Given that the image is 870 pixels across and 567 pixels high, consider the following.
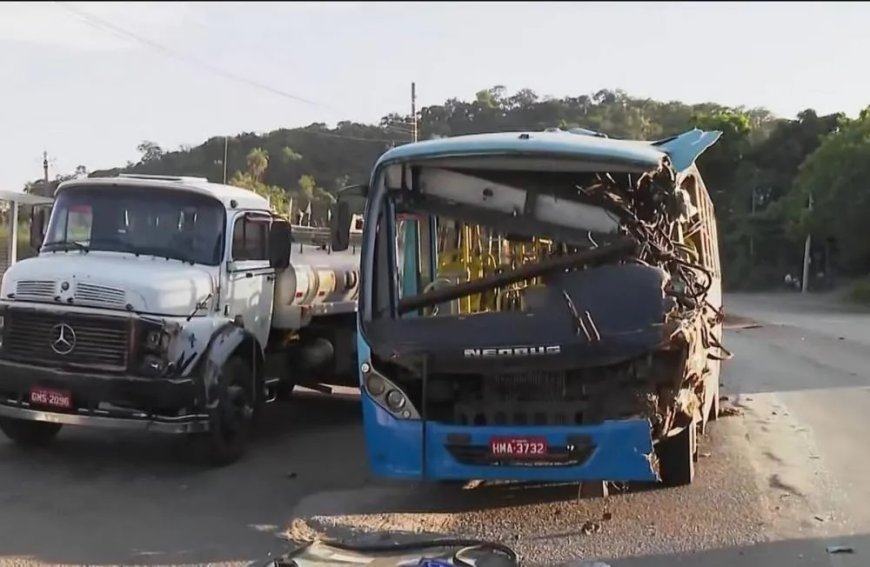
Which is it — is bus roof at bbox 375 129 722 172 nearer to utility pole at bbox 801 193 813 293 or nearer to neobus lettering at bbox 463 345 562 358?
neobus lettering at bbox 463 345 562 358

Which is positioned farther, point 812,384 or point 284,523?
point 812,384

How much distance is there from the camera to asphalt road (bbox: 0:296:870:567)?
6508mm

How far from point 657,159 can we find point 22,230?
901 inches

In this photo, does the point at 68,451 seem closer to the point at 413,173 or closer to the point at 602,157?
the point at 413,173

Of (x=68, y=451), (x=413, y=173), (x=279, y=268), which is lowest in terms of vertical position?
(x=68, y=451)

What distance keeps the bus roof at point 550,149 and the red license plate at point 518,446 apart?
1.95 meters

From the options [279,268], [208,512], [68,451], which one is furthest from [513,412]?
[68,451]

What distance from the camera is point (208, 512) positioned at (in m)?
7.45

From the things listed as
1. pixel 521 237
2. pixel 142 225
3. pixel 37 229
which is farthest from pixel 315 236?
pixel 521 237

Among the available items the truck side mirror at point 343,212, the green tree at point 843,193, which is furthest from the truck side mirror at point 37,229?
the green tree at point 843,193

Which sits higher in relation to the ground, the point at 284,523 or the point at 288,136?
the point at 288,136

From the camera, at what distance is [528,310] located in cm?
713

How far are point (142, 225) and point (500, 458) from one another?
14.0 feet

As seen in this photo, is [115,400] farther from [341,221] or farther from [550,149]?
[550,149]
